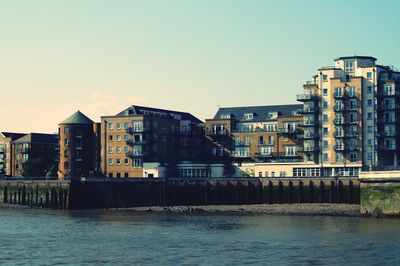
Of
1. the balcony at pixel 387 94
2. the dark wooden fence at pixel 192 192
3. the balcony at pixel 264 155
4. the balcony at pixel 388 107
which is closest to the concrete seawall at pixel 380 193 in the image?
the dark wooden fence at pixel 192 192

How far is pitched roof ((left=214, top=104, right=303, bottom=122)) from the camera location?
180600 mm

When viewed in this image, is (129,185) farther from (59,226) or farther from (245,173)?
(59,226)

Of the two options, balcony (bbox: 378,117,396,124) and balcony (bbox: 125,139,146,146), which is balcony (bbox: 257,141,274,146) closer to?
balcony (bbox: 125,139,146,146)

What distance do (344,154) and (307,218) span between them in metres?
46.0

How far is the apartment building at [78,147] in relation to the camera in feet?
579

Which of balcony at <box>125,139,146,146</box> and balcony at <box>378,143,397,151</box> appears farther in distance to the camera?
balcony at <box>125,139,146,146</box>

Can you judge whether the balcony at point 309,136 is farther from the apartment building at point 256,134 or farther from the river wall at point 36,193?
the river wall at point 36,193

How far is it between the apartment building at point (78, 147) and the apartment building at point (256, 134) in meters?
26.1

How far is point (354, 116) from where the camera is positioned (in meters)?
156

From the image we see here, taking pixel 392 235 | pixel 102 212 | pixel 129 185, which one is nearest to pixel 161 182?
pixel 129 185

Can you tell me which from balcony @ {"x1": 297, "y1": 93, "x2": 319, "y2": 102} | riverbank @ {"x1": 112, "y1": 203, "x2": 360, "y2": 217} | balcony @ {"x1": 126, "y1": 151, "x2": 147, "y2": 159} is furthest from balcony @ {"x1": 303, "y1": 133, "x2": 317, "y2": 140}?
balcony @ {"x1": 126, "y1": 151, "x2": 147, "y2": 159}

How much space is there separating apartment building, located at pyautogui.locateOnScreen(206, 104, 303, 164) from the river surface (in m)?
52.8

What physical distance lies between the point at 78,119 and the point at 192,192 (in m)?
44.8

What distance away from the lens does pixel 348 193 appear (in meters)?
129
